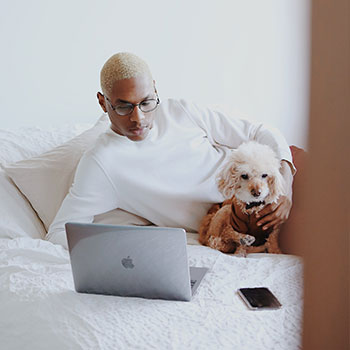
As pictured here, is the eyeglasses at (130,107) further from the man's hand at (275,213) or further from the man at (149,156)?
the man's hand at (275,213)

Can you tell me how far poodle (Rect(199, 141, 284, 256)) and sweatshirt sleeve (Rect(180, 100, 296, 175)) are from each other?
28cm

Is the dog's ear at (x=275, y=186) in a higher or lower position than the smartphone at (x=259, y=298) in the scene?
higher

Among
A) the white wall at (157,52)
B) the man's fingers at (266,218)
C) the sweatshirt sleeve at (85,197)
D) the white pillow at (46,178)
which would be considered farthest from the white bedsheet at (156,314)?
the white wall at (157,52)

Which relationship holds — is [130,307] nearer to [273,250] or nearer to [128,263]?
[128,263]

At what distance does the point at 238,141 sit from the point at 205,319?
86cm

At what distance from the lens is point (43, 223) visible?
Answer: 1.93m

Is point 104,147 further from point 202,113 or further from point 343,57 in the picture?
point 343,57

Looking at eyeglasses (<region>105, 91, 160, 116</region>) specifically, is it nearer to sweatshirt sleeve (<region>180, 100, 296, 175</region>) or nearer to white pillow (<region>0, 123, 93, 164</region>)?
sweatshirt sleeve (<region>180, 100, 296, 175</region>)

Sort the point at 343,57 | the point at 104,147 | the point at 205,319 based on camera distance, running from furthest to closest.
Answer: the point at 104,147, the point at 205,319, the point at 343,57

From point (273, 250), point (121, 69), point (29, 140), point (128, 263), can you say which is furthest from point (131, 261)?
point (29, 140)

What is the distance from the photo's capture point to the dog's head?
148 cm

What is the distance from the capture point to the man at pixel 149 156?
5.38 ft

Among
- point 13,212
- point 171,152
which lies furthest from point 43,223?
point 171,152

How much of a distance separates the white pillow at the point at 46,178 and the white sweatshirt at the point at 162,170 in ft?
0.57
